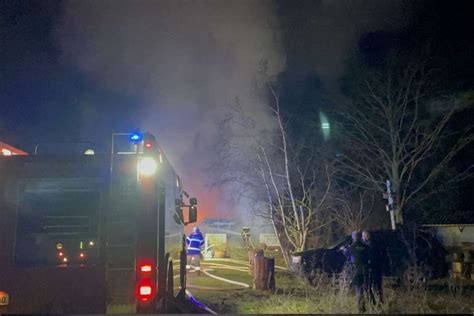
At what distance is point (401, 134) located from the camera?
1975 centimetres

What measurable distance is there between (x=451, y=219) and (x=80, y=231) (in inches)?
752

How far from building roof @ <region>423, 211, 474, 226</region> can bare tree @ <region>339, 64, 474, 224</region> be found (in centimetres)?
166

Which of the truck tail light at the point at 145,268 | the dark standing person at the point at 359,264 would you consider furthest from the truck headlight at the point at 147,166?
the dark standing person at the point at 359,264

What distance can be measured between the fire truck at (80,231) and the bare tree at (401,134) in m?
14.5

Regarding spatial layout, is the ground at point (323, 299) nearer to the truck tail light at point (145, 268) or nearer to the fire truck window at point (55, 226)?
the truck tail light at point (145, 268)

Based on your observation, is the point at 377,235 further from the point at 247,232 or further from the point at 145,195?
the point at 247,232

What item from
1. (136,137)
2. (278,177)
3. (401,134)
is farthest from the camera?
(401,134)

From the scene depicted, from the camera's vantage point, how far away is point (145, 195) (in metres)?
5.25

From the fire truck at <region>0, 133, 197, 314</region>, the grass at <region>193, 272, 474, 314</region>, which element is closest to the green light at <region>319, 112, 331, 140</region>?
the grass at <region>193, 272, 474, 314</region>

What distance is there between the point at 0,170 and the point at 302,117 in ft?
56.0

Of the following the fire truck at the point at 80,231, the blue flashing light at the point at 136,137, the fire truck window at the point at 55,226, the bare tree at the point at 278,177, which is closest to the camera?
the fire truck at the point at 80,231

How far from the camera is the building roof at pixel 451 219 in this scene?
19875 mm

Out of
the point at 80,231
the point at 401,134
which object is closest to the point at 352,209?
the point at 401,134

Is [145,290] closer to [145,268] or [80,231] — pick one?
[145,268]
